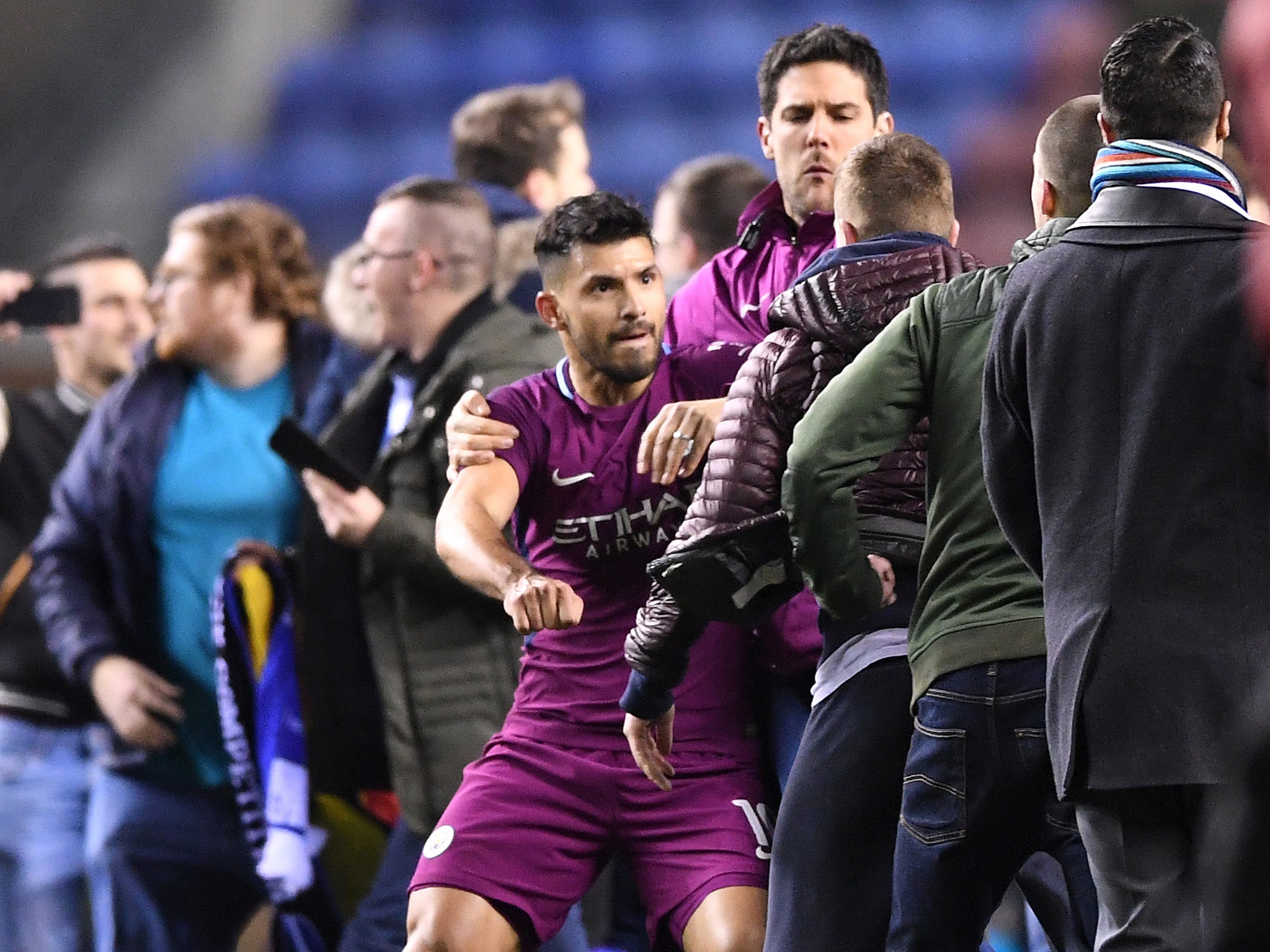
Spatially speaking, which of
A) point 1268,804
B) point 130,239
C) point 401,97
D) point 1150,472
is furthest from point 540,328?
point 401,97

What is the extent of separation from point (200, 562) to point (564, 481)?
1.76 m

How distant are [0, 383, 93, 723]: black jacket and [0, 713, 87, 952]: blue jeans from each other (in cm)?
9

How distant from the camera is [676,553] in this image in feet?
10.7

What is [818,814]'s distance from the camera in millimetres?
3223

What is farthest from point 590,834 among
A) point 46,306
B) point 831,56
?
point 46,306

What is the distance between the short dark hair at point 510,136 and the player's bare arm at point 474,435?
2.19 meters

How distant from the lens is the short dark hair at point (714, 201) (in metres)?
5.75

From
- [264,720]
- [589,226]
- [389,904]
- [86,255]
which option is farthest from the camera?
[86,255]

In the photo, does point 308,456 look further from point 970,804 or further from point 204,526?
point 970,804

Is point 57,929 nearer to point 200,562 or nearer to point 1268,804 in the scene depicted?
point 200,562

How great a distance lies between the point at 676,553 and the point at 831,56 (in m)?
1.41

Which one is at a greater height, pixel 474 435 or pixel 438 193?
pixel 438 193

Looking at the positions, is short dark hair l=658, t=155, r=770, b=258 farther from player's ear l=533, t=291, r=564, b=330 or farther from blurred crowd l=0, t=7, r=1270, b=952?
player's ear l=533, t=291, r=564, b=330

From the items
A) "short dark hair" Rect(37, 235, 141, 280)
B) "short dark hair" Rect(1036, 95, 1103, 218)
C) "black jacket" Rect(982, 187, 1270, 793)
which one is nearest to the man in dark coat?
"black jacket" Rect(982, 187, 1270, 793)
